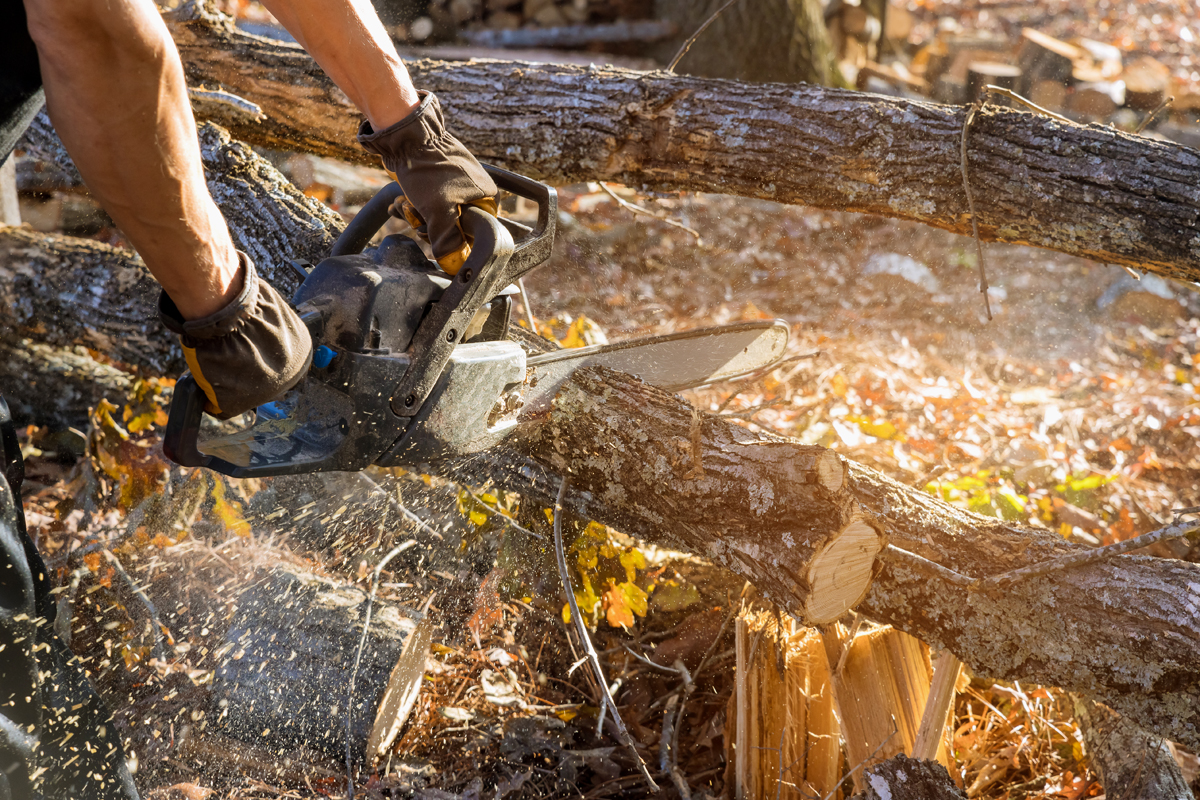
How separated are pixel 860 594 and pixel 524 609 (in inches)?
43.9

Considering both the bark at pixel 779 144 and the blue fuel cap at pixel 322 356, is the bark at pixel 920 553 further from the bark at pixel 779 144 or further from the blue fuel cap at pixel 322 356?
the bark at pixel 779 144

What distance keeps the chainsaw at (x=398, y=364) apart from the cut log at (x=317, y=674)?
1.96 ft

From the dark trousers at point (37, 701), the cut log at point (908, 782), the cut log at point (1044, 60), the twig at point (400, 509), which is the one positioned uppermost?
the cut log at point (1044, 60)

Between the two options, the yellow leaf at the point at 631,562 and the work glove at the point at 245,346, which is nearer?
the work glove at the point at 245,346

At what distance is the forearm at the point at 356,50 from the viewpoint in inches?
66.0

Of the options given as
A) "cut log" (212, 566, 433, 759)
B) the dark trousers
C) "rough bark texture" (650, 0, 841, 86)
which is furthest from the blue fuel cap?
"rough bark texture" (650, 0, 841, 86)

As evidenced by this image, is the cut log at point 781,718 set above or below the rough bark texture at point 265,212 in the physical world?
below

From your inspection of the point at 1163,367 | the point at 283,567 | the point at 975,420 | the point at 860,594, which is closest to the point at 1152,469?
the point at 975,420

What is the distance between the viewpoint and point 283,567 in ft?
7.73

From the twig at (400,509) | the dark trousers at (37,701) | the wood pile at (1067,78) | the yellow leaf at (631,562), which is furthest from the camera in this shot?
the wood pile at (1067,78)

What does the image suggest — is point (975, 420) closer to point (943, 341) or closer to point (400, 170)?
point (943, 341)

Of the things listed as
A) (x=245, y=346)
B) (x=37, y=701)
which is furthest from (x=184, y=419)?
(x=37, y=701)

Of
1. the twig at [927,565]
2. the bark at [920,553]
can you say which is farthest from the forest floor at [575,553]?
the twig at [927,565]

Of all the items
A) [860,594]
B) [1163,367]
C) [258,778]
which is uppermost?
[860,594]
